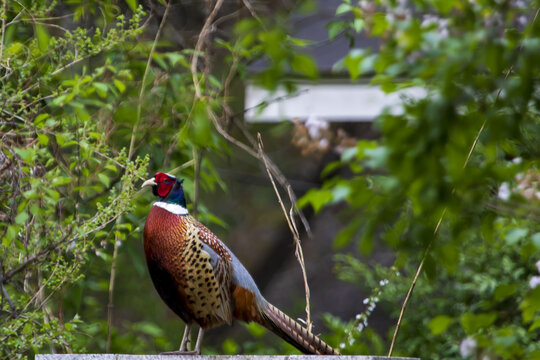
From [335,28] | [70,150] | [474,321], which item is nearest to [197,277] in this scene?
[474,321]

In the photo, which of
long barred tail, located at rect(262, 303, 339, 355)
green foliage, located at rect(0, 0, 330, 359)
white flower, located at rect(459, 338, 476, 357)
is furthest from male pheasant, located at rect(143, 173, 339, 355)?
white flower, located at rect(459, 338, 476, 357)

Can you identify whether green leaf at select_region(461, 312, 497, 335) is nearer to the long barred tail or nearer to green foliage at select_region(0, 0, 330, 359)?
the long barred tail

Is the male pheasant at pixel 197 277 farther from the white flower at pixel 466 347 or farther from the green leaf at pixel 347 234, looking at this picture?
the white flower at pixel 466 347

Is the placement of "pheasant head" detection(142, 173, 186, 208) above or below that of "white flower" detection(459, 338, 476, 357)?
above

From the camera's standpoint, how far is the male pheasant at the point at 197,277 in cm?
247

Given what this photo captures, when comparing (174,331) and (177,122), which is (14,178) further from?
(174,331)

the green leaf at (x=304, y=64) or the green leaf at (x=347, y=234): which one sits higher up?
the green leaf at (x=304, y=64)

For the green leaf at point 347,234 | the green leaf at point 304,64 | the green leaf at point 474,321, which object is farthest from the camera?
the green leaf at point 474,321

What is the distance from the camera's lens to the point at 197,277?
8.09ft

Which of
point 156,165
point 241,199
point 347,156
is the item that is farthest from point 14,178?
point 241,199

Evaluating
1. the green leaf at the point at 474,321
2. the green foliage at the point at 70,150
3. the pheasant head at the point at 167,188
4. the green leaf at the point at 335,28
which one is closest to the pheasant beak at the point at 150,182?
the pheasant head at the point at 167,188

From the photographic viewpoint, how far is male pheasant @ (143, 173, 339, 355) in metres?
2.47

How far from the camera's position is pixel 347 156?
1.40 metres

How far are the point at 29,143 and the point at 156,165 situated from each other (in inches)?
27.2
